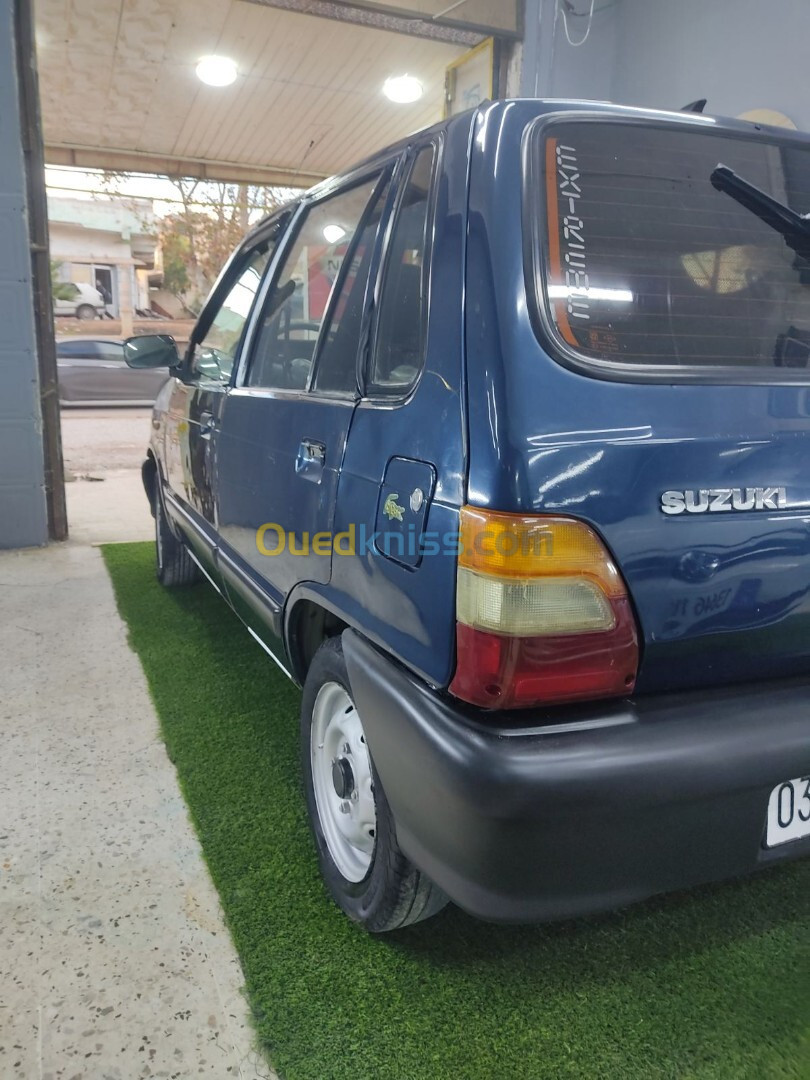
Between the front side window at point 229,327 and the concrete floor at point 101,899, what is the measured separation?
1287 millimetres

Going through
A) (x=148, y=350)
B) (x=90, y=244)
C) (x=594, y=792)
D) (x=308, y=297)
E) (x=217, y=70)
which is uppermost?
(x=90, y=244)

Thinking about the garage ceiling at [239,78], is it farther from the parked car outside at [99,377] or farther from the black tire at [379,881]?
the parked car outside at [99,377]

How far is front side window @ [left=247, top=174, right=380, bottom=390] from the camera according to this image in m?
1.96

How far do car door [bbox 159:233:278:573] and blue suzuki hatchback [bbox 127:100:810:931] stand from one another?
1170 mm

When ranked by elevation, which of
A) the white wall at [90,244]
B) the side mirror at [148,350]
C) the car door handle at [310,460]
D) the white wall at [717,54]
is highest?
the white wall at [90,244]

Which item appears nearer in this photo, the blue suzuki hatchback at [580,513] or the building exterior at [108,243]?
the blue suzuki hatchback at [580,513]

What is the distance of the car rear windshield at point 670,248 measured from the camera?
4.55 feet

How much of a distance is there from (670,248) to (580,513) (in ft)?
1.94

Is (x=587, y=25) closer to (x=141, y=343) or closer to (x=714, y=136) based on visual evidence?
(x=141, y=343)

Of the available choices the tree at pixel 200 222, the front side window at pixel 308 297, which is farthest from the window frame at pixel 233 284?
the tree at pixel 200 222

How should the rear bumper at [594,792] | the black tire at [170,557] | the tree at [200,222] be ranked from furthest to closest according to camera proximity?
the tree at [200,222]
the black tire at [170,557]
the rear bumper at [594,792]

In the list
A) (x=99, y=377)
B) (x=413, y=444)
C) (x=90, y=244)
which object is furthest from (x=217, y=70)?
(x=90, y=244)

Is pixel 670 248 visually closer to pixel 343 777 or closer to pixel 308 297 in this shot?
pixel 308 297

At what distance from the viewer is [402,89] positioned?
656cm
